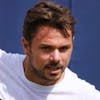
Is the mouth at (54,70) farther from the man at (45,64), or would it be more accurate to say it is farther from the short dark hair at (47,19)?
the short dark hair at (47,19)

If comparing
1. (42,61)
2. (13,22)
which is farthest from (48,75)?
(13,22)

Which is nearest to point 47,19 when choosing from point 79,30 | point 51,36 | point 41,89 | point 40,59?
point 51,36

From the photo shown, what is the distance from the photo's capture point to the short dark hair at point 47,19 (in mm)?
2002

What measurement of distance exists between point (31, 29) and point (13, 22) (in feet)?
2.10

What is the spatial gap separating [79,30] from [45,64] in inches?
30.6

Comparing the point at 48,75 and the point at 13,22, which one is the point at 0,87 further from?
the point at 13,22

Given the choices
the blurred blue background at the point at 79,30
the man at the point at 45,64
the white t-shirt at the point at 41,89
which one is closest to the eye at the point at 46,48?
the man at the point at 45,64

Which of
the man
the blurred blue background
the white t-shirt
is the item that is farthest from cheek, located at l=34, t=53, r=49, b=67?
the blurred blue background

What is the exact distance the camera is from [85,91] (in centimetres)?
206

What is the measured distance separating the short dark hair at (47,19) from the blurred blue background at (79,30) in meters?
0.58

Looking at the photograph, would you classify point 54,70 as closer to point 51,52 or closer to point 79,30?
point 51,52

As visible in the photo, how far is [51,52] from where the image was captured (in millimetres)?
1954

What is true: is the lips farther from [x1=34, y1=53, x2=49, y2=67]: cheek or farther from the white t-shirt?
the white t-shirt

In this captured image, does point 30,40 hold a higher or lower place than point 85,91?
higher
